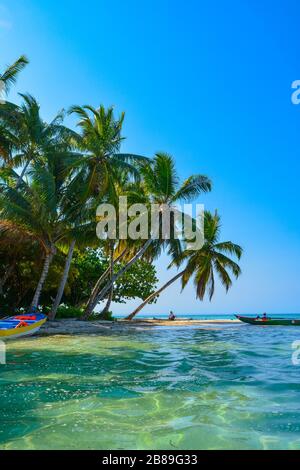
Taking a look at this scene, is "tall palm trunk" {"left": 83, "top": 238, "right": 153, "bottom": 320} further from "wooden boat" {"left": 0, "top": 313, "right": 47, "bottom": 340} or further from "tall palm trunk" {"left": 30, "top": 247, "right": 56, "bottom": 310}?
"wooden boat" {"left": 0, "top": 313, "right": 47, "bottom": 340}

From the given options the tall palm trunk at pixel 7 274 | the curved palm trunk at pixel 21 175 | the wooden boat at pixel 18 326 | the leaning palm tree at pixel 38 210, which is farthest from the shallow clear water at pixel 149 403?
the tall palm trunk at pixel 7 274

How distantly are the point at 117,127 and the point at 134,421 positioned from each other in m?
20.5

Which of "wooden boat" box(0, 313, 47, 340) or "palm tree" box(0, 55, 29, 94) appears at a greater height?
"palm tree" box(0, 55, 29, 94)

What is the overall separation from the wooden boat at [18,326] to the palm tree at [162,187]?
8.07m

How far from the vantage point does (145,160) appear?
76.3 ft

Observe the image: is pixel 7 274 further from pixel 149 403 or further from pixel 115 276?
pixel 149 403

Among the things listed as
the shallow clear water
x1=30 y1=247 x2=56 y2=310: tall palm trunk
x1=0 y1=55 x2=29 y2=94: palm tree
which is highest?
x1=0 y1=55 x2=29 y2=94: palm tree

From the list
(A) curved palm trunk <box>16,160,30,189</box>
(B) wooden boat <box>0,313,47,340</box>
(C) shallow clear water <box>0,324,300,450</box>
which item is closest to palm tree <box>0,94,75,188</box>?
(A) curved palm trunk <box>16,160,30,189</box>

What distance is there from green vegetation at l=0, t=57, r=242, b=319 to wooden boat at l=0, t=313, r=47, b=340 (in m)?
4.33

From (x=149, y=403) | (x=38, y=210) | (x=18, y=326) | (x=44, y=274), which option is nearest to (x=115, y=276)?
(x=44, y=274)

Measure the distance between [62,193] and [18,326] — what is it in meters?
9.48

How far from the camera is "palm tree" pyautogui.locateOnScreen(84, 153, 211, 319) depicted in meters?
23.3

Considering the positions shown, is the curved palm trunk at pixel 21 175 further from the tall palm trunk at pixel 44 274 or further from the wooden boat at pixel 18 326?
the wooden boat at pixel 18 326
